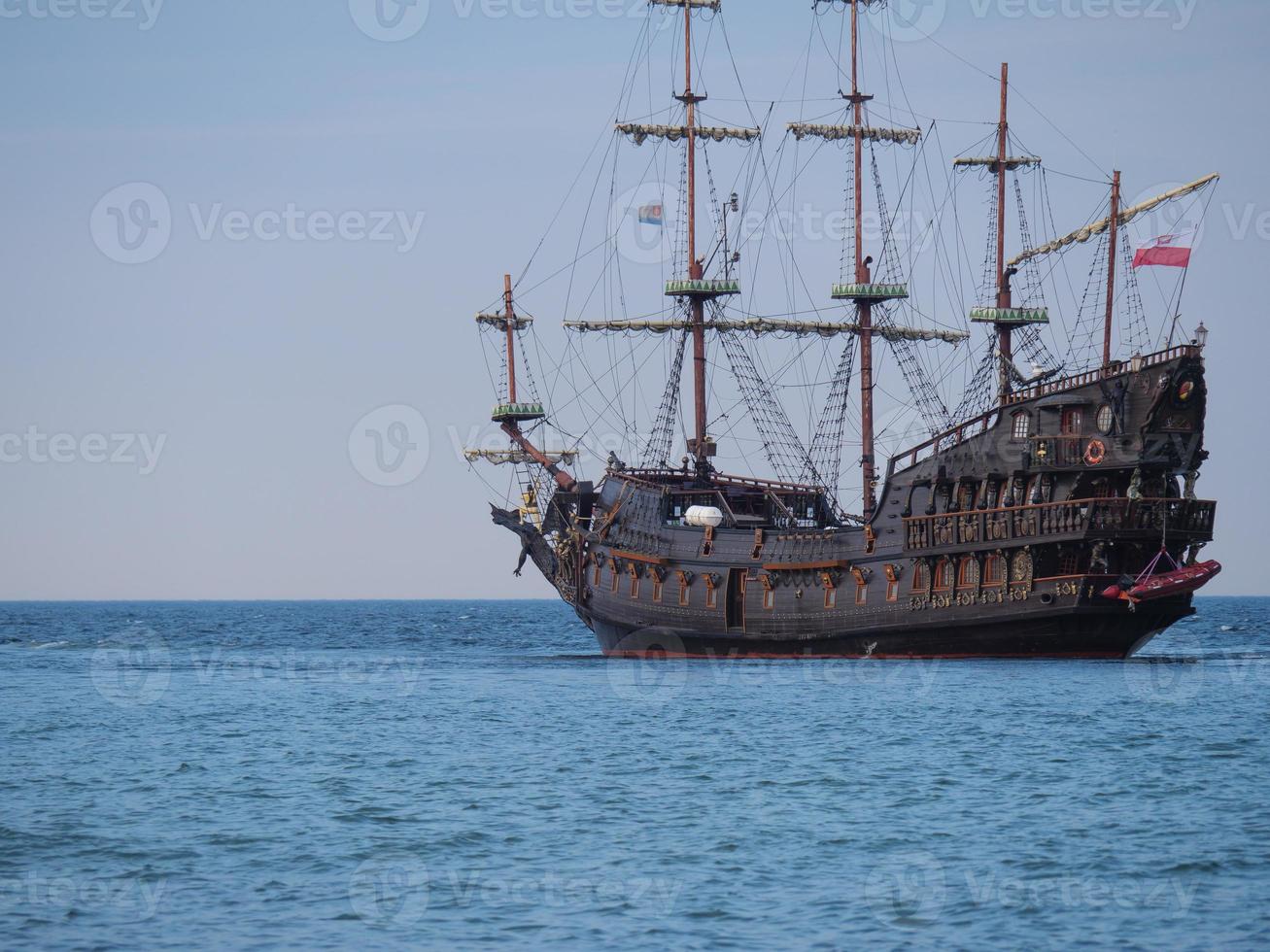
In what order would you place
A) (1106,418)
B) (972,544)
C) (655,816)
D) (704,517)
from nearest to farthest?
(655,816) < (1106,418) < (972,544) < (704,517)

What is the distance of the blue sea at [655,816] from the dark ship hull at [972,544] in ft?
9.26

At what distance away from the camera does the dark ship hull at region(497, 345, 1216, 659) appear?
5081 centimetres

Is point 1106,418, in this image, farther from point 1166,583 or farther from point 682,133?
point 682,133

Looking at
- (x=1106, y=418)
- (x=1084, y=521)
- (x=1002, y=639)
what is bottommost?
(x=1002, y=639)

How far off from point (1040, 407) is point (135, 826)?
109 ft

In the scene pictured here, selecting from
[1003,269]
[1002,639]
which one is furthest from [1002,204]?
[1002,639]

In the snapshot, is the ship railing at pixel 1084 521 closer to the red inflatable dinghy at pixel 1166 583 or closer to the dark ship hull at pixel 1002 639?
the red inflatable dinghy at pixel 1166 583

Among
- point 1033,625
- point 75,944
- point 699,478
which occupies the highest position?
point 699,478

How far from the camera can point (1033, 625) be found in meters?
53.4

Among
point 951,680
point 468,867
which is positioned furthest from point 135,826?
point 951,680

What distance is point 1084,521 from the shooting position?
50.8 m

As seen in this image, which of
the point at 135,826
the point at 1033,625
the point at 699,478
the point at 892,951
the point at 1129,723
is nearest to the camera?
the point at 892,951

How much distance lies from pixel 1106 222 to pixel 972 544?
16.2 m

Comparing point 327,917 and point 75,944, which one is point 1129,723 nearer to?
point 327,917
